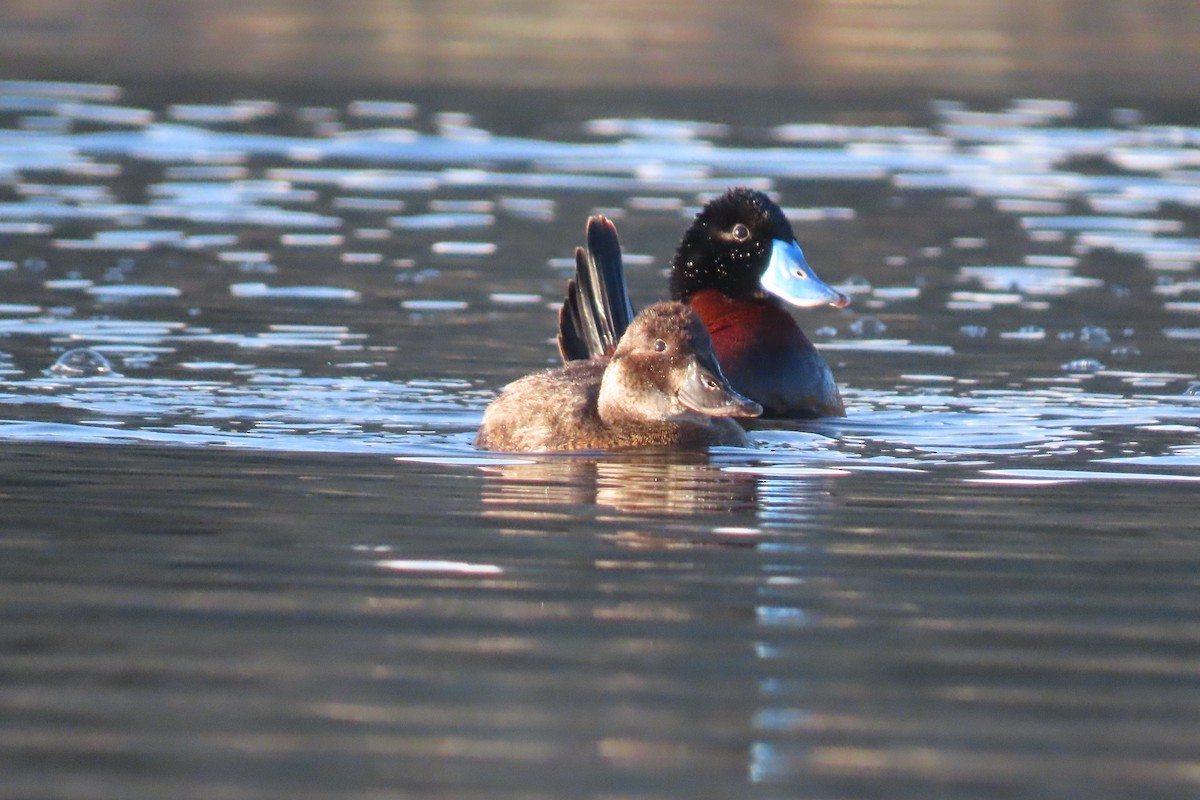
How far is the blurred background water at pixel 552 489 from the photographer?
168 inches

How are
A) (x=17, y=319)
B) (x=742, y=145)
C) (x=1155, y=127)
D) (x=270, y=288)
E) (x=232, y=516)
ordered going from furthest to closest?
(x=1155, y=127)
(x=742, y=145)
(x=270, y=288)
(x=17, y=319)
(x=232, y=516)

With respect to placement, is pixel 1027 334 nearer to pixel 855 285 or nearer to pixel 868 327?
pixel 868 327

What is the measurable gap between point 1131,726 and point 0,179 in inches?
571

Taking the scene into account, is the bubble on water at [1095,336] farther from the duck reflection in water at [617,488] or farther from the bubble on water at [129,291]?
the bubble on water at [129,291]

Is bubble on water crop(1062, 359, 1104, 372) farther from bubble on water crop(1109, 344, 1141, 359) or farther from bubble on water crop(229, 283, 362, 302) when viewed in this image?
bubble on water crop(229, 283, 362, 302)

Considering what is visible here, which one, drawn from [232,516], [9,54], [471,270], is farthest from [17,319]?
[9,54]

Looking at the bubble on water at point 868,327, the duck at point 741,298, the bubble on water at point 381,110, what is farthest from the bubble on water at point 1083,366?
the bubble on water at point 381,110

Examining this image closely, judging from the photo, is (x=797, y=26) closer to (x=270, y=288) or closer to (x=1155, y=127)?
→ (x=1155, y=127)

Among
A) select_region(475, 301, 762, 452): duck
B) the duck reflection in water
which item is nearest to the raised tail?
select_region(475, 301, 762, 452): duck

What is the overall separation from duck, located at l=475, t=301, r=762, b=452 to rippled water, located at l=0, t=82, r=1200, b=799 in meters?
0.16

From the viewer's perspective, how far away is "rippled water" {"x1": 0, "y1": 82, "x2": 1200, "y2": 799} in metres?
4.22

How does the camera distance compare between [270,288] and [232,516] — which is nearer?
[232,516]

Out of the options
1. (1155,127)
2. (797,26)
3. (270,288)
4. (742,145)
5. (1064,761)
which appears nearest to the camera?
(1064,761)

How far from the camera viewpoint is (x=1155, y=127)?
23266 millimetres
